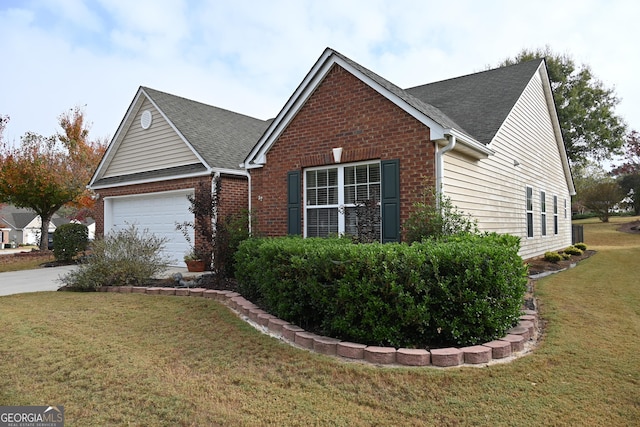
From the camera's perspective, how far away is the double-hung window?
26.7ft

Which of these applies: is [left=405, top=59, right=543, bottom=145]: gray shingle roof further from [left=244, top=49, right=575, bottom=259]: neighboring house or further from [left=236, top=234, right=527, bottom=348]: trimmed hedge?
[left=236, top=234, right=527, bottom=348]: trimmed hedge

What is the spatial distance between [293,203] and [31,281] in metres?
7.17

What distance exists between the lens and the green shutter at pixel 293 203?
9.01 meters

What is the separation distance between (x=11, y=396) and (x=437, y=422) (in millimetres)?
3537

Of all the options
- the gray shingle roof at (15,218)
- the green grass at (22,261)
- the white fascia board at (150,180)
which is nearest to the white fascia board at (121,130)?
the white fascia board at (150,180)

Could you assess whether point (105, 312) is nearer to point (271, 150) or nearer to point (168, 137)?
point (271, 150)

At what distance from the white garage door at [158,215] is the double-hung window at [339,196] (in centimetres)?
478

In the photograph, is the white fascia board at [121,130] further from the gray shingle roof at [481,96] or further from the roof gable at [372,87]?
the gray shingle roof at [481,96]

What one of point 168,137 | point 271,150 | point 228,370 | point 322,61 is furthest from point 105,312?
point 168,137

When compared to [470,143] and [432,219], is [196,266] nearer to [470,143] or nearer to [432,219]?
A: [432,219]

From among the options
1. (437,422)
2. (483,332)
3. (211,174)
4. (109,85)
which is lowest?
(437,422)

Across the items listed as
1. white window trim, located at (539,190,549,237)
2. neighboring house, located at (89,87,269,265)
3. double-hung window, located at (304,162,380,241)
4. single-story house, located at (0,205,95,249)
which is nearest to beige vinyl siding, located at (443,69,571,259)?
white window trim, located at (539,190,549,237)

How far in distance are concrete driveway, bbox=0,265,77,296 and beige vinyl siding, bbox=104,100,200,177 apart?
161 inches

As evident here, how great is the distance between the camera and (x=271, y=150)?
9.58m
